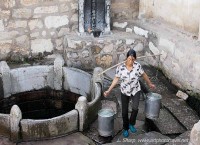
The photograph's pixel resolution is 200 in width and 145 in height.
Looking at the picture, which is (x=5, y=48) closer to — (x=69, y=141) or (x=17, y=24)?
(x=17, y=24)

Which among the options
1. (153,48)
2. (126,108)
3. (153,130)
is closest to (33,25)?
(153,48)

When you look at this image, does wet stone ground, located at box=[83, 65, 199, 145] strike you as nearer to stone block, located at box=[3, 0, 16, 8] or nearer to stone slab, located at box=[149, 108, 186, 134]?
stone slab, located at box=[149, 108, 186, 134]

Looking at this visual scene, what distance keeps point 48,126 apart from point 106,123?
104cm

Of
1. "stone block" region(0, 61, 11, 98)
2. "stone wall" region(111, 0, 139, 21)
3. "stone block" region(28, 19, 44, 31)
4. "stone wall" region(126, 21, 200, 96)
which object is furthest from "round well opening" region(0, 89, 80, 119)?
"stone wall" region(111, 0, 139, 21)

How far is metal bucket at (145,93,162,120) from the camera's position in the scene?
6.05m

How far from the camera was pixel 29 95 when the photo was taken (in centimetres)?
801

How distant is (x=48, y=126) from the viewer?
5.75 meters

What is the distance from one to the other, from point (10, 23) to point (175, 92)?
4326 mm

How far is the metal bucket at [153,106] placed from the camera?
6047mm

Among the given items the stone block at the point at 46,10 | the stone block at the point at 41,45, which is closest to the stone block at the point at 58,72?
the stone block at the point at 41,45

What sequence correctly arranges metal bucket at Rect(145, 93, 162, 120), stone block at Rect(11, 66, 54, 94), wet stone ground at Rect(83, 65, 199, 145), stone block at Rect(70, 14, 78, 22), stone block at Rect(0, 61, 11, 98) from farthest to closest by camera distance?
1. stone block at Rect(70, 14, 78, 22)
2. stone block at Rect(11, 66, 54, 94)
3. stone block at Rect(0, 61, 11, 98)
4. metal bucket at Rect(145, 93, 162, 120)
5. wet stone ground at Rect(83, 65, 199, 145)

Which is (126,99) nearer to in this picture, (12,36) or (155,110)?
(155,110)

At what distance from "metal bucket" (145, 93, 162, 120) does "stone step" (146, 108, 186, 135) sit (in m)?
0.11

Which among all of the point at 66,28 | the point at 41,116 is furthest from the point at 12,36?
the point at 41,116
